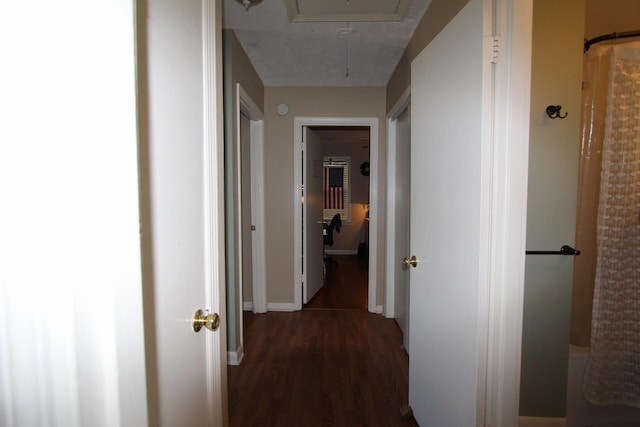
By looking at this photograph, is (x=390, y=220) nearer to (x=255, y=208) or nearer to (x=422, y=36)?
(x=255, y=208)

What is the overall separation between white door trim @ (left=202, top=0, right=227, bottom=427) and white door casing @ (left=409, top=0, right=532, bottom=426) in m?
0.93

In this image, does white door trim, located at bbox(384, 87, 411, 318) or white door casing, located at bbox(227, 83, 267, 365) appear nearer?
white door trim, located at bbox(384, 87, 411, 318)

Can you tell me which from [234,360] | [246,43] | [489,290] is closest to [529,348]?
[489,290]

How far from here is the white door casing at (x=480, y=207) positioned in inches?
38.1

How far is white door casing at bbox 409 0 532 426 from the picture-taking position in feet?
3.18

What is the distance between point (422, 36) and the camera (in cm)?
194

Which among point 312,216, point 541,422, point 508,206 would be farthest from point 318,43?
point 541,422

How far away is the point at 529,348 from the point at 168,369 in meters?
1.73

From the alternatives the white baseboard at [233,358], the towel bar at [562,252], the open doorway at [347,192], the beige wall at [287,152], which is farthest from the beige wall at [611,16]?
the open doorway at [347,192]

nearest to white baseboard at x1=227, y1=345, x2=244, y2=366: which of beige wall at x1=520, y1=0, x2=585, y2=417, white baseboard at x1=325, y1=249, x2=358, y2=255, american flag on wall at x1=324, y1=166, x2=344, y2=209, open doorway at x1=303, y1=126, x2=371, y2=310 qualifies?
beige wall at x1=520, y1=0, x2=585, y2=417

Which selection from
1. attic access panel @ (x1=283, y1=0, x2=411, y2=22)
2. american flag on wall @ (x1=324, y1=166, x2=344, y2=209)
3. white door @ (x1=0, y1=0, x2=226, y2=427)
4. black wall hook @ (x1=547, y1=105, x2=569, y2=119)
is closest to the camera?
white door @ (x1=0, y1=0, x2=226, y2=427)

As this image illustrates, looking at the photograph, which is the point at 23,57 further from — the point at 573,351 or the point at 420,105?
the point at 573,351

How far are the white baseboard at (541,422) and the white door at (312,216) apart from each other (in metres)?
2.19

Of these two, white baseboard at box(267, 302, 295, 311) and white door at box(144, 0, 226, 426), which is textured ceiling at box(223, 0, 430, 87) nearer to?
white door at box(144, 0, 226, 426)
